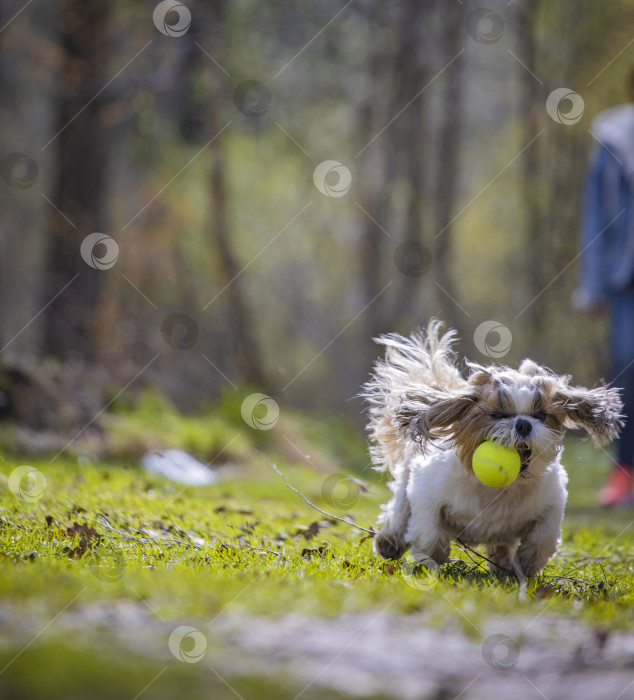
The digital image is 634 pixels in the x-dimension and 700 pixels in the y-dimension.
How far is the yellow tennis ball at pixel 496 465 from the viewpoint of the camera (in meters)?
3.77

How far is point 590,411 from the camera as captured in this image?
13.6ft

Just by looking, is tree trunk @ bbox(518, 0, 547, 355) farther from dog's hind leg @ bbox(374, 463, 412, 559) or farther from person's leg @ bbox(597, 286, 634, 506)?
dog's hind leg @ bbox(374, 463, 412, 559)

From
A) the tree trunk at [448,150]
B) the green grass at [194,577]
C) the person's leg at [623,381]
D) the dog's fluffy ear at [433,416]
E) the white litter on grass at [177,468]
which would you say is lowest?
the white litter on grass at [177,468]

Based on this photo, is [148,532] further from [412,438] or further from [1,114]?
[1,114]

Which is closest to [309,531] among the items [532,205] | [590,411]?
[590,411]

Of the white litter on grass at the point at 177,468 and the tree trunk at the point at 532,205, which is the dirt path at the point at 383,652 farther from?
the tree trunk at the point at 532,205

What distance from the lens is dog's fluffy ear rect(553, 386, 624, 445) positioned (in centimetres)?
409

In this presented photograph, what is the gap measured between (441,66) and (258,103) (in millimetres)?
2531

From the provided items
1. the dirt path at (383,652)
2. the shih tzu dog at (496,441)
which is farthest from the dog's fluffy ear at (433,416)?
the dirt path at (383,652)

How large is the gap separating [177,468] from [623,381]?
11.6ft

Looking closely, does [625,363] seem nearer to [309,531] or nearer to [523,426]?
[309,531]

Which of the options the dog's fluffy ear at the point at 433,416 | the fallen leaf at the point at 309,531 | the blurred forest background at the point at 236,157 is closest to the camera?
the dog's fluffy ear at the point at 433,416

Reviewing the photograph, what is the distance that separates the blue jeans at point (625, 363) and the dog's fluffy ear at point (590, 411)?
2.60m

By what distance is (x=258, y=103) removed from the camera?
1255cm
